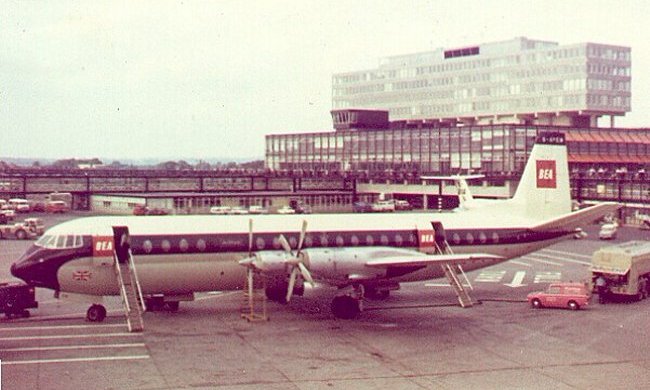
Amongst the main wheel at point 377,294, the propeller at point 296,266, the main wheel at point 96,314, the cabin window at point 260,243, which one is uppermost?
the cabin window at point 260,243

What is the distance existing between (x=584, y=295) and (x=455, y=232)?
768 centimetres

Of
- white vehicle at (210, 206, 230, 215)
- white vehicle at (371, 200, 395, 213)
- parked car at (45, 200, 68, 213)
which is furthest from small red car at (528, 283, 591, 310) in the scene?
parked car at (45, 200, 68, 213)

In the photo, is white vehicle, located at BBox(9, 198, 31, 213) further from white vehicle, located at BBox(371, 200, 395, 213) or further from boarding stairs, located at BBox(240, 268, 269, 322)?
boarding stairs, located at BBox(240, 268, 269, 322)

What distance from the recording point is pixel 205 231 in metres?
37.7

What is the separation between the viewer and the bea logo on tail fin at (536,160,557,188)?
46844 millimetres

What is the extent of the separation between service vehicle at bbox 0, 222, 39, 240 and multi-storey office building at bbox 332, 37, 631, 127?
107 m

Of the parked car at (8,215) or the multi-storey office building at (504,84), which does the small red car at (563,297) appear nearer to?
the parked car at (8,215)

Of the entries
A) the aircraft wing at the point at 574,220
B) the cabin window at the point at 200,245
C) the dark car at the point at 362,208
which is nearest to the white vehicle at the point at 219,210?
the dark car at the point at 362,208

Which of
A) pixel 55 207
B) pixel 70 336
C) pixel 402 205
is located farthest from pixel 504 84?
pixel 70 336

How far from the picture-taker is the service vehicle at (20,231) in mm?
78938

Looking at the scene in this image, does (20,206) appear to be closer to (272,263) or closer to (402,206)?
(402,206)

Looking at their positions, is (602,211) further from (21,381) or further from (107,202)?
(107,202)

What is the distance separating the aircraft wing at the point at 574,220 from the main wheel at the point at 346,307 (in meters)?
13.7

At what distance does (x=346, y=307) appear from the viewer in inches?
1470
